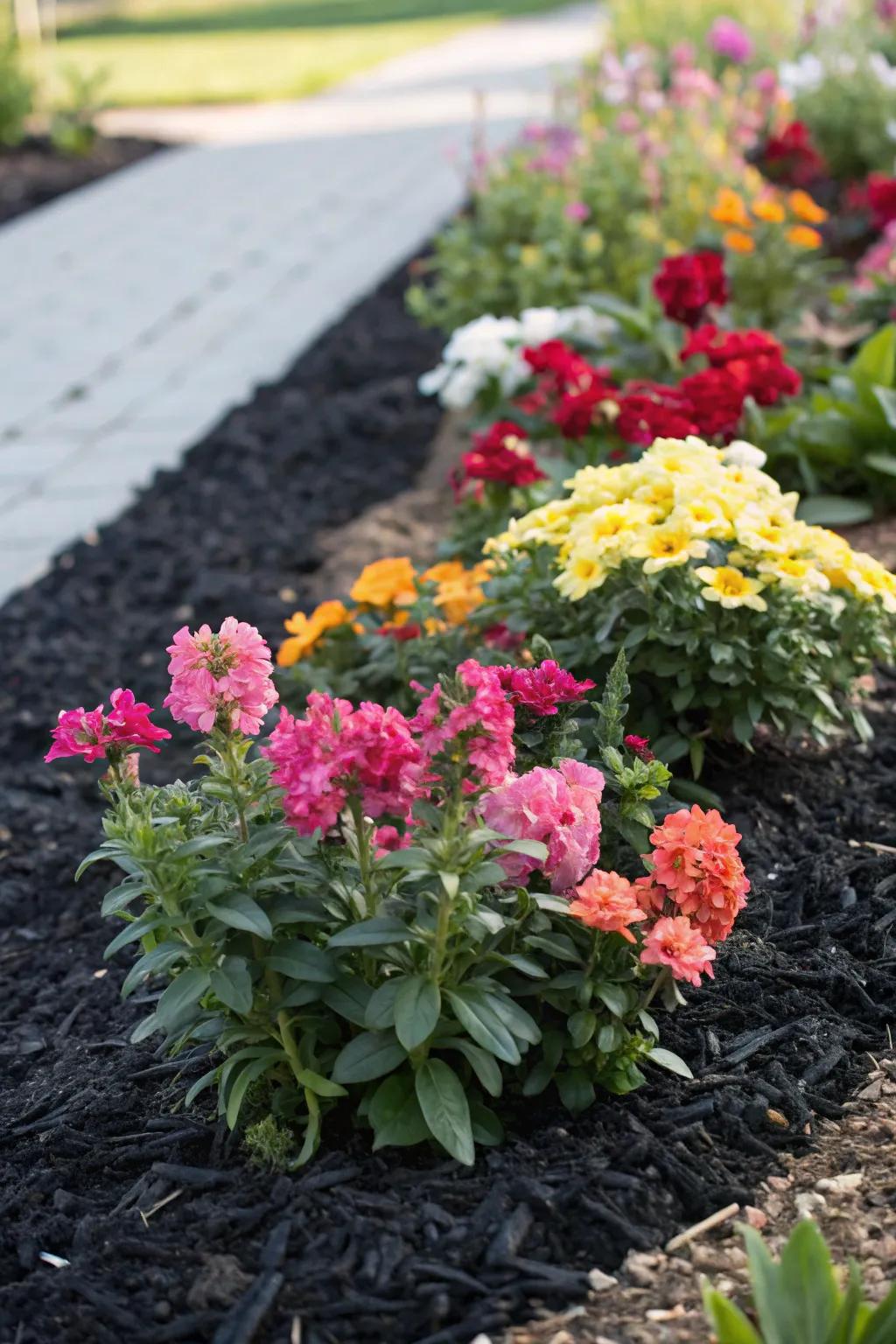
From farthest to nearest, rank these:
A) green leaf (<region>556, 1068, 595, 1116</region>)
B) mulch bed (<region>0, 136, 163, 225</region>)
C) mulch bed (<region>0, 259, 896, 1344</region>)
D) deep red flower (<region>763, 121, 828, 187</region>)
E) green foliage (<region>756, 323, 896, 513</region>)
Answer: mulch bed (<region>0, 136, 163, 225</region>)
deep red flower (<region>763, 121, 828, 187</region>)
green foliage (<region>756, 323, 896, 513</region>)
green leaf (<region>556, 1068, 595, 1116</region>)
mulch bed (<region>0, 259, 896, 1344</region>)

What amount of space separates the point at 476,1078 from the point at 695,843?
0.45 meters

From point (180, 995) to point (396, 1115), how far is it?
0.32 meters

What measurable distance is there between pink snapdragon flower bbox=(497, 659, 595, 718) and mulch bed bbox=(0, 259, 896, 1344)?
54 centimetres

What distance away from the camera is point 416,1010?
1859mm

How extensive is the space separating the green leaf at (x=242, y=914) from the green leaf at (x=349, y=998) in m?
0.14

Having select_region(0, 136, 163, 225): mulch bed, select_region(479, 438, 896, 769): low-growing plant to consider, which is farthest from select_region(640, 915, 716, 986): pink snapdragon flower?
select_region(0, 136, 163, 225): mulch bed

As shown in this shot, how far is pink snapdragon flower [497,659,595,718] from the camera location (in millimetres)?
2082

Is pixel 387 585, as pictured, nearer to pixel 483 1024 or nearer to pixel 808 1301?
pixel 483 1024

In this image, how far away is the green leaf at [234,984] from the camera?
1.85 m

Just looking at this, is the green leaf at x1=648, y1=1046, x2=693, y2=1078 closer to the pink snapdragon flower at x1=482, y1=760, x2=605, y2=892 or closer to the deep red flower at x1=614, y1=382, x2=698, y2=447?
the pink snapdragon flower at x1=482, y1=760, x2=605, y2=892


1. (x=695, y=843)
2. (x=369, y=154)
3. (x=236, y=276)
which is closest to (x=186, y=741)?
(x=695, y=843)

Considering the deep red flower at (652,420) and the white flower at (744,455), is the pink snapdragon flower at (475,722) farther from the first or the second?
the deep red flower at (652,420)

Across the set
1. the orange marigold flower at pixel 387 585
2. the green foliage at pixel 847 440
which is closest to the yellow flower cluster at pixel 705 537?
the orange marigold flower at pixel 387 585

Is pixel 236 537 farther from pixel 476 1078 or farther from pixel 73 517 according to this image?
pixel 476 1078
